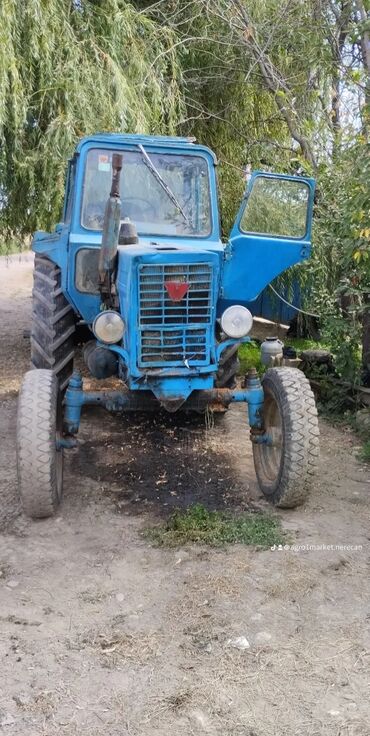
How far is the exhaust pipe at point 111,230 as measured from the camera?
14.5ft

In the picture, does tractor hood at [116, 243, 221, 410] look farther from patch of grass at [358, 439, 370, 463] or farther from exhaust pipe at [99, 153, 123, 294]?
patch of grass at [358, 439, 370, 463]

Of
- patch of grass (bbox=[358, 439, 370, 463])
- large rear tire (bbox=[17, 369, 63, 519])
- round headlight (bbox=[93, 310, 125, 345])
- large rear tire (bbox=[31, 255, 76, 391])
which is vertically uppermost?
round headlight (bbox=[93, 310, 125, 345])

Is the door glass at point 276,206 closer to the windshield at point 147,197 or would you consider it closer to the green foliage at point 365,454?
the windshield at point 147,197

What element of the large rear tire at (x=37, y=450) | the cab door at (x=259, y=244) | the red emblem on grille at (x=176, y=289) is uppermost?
the cab door at (x=259, y=244)

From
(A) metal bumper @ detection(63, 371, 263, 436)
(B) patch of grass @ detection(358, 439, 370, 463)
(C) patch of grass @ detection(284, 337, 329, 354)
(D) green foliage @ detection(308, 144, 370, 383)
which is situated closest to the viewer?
(A) metal bumper @ detection(63, 371, 263, 436)

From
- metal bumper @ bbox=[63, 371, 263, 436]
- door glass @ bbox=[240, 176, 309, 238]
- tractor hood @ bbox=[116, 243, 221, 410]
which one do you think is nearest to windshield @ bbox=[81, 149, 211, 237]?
door glass @ bbox=[240, 176, 309, 238]

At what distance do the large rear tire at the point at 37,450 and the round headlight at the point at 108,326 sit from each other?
1.47 feet

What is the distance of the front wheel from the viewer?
4410mm

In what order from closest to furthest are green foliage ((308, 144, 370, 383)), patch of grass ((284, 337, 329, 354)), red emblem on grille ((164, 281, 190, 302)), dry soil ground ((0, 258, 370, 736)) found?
1. dry soil ground ((0, 258, 370, 736))
2. red emblem on grille ((164, 281, 190, 302))
3. green foliage ((308, 144, 370, 383))
4. patch of grass ((284, 337, 329, 354))

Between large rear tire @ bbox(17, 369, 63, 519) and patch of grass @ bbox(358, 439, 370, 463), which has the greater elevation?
large rear tire @ bbox(17, 369, 63, 519)

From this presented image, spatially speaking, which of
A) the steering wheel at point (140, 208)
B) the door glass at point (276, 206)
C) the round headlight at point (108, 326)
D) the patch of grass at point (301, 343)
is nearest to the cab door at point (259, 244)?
the door glass at point (276, 206)

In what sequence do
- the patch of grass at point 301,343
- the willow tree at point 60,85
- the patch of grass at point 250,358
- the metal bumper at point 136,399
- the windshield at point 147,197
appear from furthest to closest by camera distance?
1. the patch of grass at point 301,343
2. the patch of grass at point 250,358
3. the willow tree at point 60,85
4. the windshield at point 147,197
5. the metal bumper at point 136,399

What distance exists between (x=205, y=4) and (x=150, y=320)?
17.2ft

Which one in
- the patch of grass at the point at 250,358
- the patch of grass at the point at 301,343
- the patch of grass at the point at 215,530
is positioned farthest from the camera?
the patch of grass at the point at 301,343
